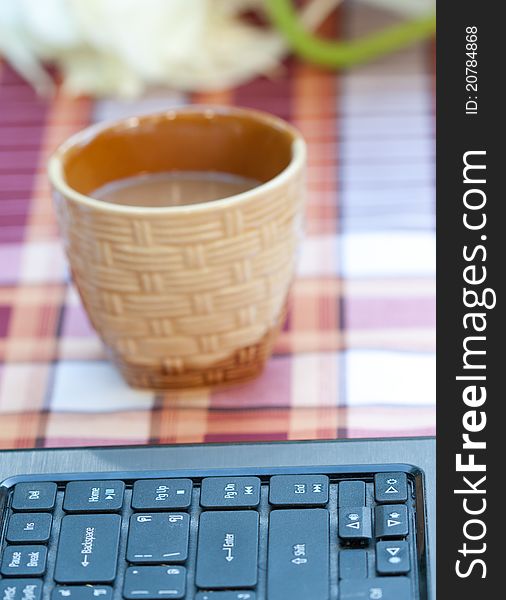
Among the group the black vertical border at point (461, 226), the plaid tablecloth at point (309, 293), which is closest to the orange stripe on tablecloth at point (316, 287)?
the plaid tablecloth at point (309, 293)

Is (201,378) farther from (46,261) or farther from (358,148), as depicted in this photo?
(358,148)

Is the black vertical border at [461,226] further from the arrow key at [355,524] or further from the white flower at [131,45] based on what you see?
the white flower at [131,45]

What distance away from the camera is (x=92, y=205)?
448 mm

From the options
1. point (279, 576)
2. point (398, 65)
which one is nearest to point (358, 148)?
point (398, 65)

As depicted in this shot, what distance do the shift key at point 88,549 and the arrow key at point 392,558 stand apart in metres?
0.09

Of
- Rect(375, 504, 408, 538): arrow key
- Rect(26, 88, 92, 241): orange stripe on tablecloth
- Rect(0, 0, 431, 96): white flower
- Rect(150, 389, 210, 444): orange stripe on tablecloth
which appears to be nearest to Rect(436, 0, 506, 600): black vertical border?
Rect(375, 504, 408, 538): arrow key

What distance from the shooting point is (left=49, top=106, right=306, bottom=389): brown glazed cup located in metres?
0.45

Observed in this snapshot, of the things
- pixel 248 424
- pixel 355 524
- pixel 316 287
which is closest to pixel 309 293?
pixel 316 287

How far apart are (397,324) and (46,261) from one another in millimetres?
199

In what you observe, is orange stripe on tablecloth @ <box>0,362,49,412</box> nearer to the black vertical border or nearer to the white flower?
the black vertical border

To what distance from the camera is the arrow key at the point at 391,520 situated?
1.25 ft

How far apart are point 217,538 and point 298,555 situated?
0.09ft

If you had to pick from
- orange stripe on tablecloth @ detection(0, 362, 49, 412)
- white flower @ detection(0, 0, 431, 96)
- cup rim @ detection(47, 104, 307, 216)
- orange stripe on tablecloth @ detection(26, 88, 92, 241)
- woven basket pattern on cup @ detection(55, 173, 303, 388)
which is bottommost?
orange stripe on tablecloth @ detection(0, 362, 49, 412)

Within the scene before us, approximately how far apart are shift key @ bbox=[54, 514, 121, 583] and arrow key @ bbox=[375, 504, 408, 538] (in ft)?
0.29
